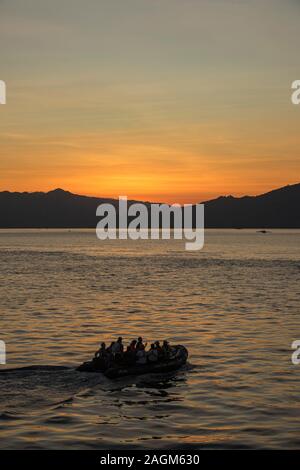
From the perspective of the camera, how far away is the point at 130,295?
6694 cm

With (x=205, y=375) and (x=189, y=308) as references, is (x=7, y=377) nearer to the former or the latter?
(x=205, y=375)

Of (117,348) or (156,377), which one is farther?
(117,348)

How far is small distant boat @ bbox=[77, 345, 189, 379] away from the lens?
2918 centimetres

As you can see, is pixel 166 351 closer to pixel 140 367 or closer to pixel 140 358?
pixel 140 358

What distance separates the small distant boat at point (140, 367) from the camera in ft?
Answer: 95.7

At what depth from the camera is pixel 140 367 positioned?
99.3 feet
